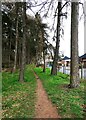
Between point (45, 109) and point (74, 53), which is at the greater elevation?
point (74, 53)

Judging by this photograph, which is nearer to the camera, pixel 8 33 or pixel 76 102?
pixel 76 102

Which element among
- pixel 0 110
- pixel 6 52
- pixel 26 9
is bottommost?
pixel 0 110

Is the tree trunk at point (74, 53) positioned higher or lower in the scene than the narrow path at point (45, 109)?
higher

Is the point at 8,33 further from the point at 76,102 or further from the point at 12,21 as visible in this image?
the point at 76,102

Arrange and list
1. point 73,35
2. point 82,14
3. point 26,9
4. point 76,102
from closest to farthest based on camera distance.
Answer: point 76,102 < point 73,35 < point 82,14 < point 26,9

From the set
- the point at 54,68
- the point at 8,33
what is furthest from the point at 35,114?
the point at 8,33

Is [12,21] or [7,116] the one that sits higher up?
[12,21]

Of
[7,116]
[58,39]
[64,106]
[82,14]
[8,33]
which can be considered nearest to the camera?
[7,116]

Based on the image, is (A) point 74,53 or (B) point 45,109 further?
(A) point 74,53

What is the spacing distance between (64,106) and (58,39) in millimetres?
14881

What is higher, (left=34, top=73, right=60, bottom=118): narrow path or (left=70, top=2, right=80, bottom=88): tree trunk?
(left=70, top=2, right=80, bottom=88): tree trunk

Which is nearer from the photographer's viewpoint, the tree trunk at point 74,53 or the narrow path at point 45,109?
the narrow path at point 45,109

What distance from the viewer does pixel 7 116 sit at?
6832mm

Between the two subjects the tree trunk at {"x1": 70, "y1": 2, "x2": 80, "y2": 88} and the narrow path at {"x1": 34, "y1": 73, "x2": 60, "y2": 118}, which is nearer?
the narrow path at {"x1": 34, "y1": 73, "x2": 60, "y2": 118}
